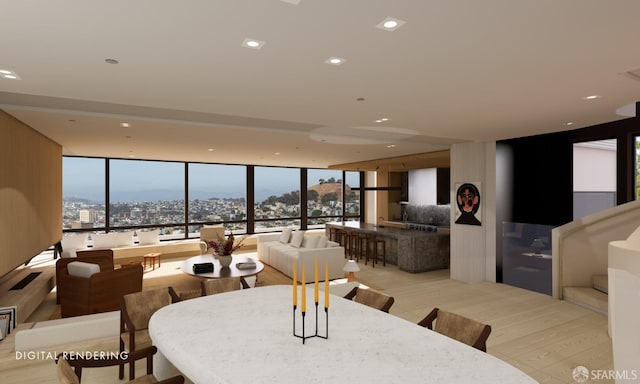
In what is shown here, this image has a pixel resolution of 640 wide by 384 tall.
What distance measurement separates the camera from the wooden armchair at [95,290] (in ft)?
16.4

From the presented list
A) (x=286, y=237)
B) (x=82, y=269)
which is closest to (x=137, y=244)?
(x=286, y=237)

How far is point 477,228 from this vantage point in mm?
7066

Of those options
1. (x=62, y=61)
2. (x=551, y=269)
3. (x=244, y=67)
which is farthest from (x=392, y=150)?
(x=62, y=61)

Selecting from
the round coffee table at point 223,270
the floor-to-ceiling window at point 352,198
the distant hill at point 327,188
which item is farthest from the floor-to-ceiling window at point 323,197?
the round coffee table at point 223,270

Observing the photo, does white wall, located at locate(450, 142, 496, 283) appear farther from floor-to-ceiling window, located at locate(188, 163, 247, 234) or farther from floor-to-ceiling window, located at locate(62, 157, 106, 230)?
floor-to-ceiling window, located at locate(62, 157, 106, 230)

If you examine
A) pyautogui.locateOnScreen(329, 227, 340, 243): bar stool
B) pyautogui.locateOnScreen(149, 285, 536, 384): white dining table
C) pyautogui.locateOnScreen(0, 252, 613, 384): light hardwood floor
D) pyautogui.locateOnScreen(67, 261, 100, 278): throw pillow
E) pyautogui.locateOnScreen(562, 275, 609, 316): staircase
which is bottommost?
pyautogui.locateOnScreen(0, 252, 613, 384): light hardwood floor

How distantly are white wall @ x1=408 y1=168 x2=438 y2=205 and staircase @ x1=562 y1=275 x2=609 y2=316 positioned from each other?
17.4 ft

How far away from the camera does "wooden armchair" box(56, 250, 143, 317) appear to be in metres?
5.00

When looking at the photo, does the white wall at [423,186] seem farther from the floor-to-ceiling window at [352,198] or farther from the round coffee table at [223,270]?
the round coffee table at [223,270]

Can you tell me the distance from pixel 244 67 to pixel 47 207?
5.80m

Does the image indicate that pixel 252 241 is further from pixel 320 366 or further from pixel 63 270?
pixel 320 366

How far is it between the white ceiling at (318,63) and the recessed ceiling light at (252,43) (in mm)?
48

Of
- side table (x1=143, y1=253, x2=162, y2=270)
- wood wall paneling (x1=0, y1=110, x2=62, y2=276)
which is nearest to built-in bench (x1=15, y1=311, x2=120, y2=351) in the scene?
wood wall paneling (x1=0, y1=110, x2=62, y2=276)

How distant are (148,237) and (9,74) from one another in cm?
765
